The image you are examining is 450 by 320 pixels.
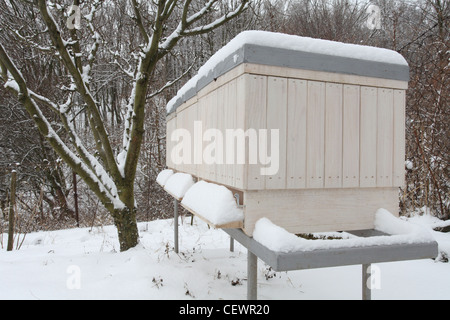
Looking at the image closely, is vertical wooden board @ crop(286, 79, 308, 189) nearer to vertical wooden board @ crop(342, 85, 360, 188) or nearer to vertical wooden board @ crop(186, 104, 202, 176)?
vertical wooden board @ crop(342, 85, 360, 188)

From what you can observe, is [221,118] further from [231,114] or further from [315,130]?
[315,130]

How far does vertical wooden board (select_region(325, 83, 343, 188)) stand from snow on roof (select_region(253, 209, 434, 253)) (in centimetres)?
40

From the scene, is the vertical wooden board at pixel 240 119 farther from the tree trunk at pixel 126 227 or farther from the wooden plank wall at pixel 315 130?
the tree trunk at pixel 126 227

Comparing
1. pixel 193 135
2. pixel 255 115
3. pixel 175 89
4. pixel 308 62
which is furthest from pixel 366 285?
pixel 175 89

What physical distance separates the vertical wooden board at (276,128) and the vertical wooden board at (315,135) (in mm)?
183

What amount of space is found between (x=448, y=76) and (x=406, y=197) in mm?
2189

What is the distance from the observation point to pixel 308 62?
202 centimetres

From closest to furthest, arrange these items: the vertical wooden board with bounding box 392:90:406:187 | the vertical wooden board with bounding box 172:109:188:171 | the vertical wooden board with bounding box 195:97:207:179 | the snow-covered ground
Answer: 1. the vertical wooden board with bounding box 392:90:406:187
2. the vertical wooden board with bounding box 195:97:207:179
3. the snow-covered ground
4. the vertical wooden board with bounding box 172:109:188:171

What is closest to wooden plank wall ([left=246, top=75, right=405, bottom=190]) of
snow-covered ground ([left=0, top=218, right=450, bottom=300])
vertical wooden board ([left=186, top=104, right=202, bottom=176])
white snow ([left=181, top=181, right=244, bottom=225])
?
white snow ([left=181, top=181, right=244, bottom=225])

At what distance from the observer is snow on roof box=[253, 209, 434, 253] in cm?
177

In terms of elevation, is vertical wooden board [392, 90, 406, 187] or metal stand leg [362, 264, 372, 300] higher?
vertical wooden board [392, 90, 406, 187]

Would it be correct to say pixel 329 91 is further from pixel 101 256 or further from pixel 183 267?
pixel 101 256

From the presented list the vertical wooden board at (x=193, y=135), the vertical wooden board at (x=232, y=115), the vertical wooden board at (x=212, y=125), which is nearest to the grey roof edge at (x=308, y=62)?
the vertical wooden board at (x=232, y=115)

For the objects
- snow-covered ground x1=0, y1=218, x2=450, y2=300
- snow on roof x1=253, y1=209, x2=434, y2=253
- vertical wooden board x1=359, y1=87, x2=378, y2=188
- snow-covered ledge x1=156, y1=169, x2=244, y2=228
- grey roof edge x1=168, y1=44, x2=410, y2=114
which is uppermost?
grey roof edge x1=168, y1=44, x2=410, y2=114
